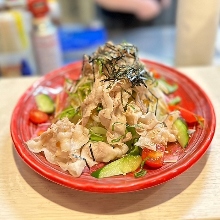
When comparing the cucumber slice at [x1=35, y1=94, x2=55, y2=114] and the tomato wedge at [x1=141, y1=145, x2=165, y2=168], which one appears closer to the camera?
the tomato wedge at [x1=141, y1=145, x2=165, y2=168]

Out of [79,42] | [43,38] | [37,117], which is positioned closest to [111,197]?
[37,117]

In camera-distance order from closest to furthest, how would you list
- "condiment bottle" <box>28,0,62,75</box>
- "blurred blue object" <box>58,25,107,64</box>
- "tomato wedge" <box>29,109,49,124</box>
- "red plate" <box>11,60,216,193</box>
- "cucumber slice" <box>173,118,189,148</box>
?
1. "red plate" <box>11,60,216,193</box>
2. "cucumber slice" <box>173,118,189,148</box>
3. "tomato wedge" <box>29,109,49,124</box>
4. "condiment bottle" <box>28,0,62,75</box>
5. "blurred blue object" <box>58,25,107,64</box>

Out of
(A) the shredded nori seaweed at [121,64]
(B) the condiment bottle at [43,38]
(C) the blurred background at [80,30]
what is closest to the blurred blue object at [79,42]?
(C) the blurred background at [80,30]

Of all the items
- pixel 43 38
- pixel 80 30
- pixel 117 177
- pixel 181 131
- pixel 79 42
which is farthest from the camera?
pixel 80 30

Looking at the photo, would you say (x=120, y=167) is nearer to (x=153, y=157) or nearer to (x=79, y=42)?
(x=153, y=157)

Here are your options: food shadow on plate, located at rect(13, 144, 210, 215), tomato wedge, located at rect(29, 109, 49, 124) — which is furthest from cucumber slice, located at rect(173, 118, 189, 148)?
tomato wedge, located at rect(29, 109, 49, 124)

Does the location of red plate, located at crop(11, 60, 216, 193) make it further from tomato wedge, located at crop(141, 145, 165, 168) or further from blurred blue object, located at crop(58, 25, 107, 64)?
blurred blue object, located at crop(58, 25, 107, 64)

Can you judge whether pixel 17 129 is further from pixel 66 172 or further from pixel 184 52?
pixel 184 52
